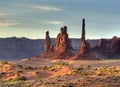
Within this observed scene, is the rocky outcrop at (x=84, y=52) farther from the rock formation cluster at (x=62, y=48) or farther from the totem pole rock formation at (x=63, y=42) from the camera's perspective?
the totem pole rock formation at (x=63, y=42)

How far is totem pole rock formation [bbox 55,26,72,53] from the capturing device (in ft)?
455

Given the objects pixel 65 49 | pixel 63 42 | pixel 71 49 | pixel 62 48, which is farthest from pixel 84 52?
pixel 71 49

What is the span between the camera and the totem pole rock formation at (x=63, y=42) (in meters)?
139

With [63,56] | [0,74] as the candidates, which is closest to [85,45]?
[63,56]

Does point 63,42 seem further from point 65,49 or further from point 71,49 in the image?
point 71,49

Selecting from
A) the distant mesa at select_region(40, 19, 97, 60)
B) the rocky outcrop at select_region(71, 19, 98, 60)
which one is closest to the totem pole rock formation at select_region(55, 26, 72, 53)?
the distant mesa at select_region(40, 19, 97, 60)

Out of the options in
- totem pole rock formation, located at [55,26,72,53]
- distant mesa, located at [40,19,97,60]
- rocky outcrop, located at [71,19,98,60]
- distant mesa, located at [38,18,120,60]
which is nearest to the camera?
rocky outcrop, located at [71,19,98,60]

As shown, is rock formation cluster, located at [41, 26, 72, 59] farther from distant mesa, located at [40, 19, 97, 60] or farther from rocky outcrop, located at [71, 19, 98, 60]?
rocky outcrop, located at [71, 19, 98, 60]

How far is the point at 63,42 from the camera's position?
140 meters

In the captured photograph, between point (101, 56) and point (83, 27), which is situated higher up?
point (83, 27)

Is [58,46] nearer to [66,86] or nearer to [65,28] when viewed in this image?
[65,28]

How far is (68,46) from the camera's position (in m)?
140

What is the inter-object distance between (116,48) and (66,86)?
10769 centimetres

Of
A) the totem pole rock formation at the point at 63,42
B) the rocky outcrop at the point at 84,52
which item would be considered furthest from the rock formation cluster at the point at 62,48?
the rocky outcrop at the point at 84,52
